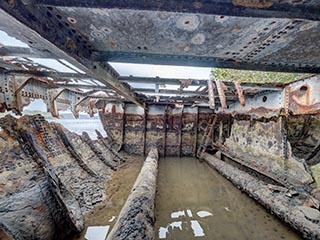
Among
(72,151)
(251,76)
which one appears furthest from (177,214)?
(251,76)

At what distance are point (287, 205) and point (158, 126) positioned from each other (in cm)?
554

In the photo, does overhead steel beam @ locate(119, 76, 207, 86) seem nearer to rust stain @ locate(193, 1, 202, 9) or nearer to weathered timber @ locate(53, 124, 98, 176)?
rust stain @ locate(193, 1, 202, 9)

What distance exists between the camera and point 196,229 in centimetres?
279

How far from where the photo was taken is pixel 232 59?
1.88 meters

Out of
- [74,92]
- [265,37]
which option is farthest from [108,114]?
[265,37]

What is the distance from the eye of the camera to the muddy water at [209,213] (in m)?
2.65

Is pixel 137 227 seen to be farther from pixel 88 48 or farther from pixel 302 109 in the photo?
pixel 302 109

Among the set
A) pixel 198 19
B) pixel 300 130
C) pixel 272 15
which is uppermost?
pixel 198 19

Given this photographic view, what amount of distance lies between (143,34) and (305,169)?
386cm

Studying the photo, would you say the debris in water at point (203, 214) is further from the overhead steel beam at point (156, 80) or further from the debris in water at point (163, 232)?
the overhead steel beam at point (156, 80)

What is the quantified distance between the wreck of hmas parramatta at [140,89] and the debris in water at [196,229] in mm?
661

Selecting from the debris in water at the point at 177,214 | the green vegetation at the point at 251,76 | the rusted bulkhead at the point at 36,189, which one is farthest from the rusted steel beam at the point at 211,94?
the green vegetation at the point at 251,76

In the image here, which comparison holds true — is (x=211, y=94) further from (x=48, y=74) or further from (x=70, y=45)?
(x=48, y=74)

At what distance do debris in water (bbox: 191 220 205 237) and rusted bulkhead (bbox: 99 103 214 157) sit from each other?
187 inches
